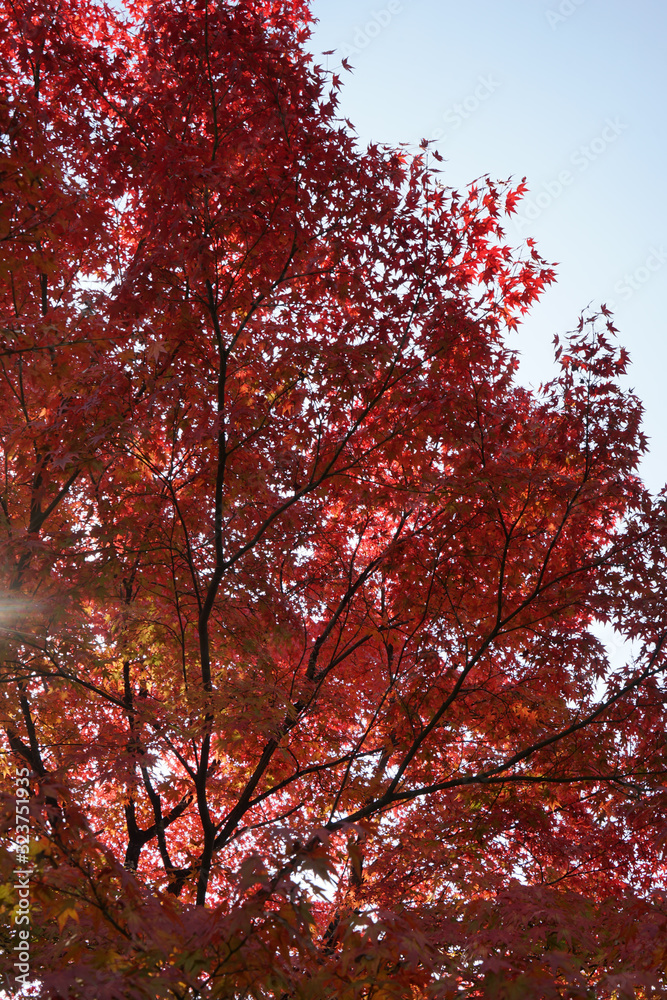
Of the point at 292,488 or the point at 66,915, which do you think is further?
the point at 292,488

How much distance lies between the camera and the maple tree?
540 centimetres

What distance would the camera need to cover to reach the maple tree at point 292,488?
5398mm

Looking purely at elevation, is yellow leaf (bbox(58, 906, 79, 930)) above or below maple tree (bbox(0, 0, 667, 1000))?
below

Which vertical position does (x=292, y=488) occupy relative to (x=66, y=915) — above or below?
above

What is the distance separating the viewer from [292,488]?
637 cm

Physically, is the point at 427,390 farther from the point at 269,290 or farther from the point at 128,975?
the point at 128,975

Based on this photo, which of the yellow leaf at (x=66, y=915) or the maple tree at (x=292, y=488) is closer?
the yellow leaf at (x=66, y=915)

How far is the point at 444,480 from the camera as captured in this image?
6.12 metres

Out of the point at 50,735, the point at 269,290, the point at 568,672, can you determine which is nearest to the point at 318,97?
the point at 269,290

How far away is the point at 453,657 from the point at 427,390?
2705 mm

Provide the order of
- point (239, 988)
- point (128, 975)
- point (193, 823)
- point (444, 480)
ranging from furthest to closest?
point (193, 823) < point (444, 480) < point (239, 988) < point (128, 975)

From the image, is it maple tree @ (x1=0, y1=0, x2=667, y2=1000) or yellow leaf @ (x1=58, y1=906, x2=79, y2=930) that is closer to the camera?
yellow leaf @ (x1=58, y1=906, x2=79, y2=930)

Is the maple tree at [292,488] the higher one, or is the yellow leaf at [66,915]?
the maple tree at [292,488]

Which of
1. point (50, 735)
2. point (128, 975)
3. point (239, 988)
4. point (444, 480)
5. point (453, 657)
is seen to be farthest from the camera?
point (50, 735)
